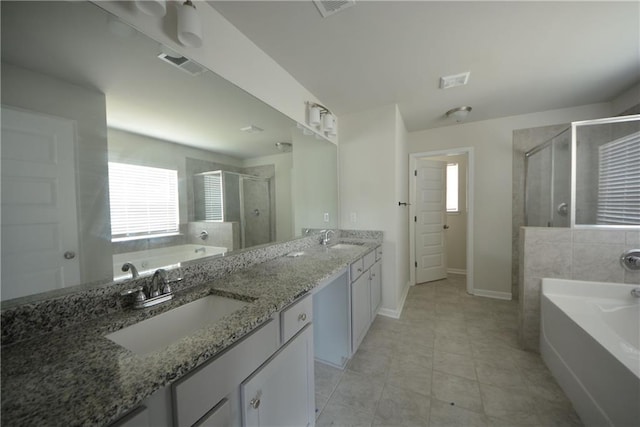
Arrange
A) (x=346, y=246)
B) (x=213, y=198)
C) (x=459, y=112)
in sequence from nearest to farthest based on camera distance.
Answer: (x=213, y=198) → (x=346, y=246) → (x=459, y=112)

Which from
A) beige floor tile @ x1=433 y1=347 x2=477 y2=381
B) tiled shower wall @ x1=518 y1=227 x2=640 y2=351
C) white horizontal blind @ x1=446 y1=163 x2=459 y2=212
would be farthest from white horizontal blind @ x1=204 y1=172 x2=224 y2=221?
white horizontal blind @ x1=446 y1=163 x2=459 y2=212

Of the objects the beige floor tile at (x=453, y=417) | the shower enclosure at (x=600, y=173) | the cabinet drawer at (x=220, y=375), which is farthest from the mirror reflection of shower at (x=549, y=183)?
the cabinet drawer at (x=220, y=375)

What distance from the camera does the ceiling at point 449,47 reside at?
1.31 meters

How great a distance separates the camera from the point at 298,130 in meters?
2.11

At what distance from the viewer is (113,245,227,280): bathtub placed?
1.02 meters

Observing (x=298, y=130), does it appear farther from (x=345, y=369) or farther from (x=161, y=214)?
(x=345, y=369)

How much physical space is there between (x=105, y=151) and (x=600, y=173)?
146 inches

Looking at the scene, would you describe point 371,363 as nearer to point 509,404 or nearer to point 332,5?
point 509,404

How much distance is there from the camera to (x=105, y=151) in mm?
974

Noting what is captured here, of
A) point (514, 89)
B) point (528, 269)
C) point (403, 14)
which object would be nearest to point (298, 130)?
point (403, 14)

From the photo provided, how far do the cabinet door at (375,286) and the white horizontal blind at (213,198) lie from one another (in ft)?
4.79

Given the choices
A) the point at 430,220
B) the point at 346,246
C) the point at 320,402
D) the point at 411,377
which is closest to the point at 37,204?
the point at 320,402

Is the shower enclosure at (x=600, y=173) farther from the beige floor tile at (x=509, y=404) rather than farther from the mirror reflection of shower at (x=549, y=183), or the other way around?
the beige floor tile at (x=509, y=404)

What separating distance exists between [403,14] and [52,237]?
2.06 metres
